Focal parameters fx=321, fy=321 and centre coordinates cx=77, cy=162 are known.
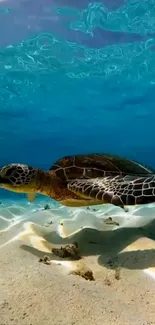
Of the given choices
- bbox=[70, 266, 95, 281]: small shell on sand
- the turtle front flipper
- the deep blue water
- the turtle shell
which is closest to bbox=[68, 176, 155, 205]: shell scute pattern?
the turtle front flipper

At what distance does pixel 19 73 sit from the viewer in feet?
52.4

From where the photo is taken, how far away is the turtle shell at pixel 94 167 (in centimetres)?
438

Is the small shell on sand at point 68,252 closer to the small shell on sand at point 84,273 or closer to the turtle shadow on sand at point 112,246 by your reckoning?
the turtle shadow on sand at point 112,246

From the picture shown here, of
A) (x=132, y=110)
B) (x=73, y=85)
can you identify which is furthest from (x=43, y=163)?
(x=73, y=85)

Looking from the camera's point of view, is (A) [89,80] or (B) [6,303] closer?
(B) [6,303]

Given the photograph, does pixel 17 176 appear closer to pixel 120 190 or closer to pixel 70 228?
pixel 70 228

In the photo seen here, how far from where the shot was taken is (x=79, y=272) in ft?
9.05

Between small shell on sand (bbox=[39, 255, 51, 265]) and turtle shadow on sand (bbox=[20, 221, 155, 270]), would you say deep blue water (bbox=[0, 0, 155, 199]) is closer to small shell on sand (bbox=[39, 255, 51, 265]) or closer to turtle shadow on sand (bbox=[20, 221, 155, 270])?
turtle shadow on sand (bbox=[20, 221, 155, 270])

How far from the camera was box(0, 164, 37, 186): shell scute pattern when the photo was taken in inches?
170

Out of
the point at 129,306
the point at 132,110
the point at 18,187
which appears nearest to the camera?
the point at 129,306

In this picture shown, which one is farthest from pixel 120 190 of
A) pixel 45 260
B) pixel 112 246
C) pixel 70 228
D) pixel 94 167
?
pixel 70 228

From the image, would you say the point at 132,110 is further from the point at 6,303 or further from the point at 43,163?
the point at 43,163

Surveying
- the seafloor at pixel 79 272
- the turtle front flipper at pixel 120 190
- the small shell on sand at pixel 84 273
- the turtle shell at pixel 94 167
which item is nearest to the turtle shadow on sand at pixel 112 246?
the seafloor at pixel 79 272

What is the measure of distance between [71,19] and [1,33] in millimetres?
2726
